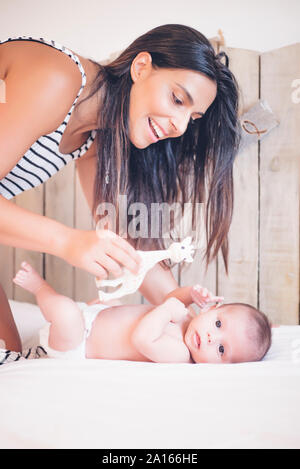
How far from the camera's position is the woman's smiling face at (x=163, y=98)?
3.25 feet

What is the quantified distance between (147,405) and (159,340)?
264 mm

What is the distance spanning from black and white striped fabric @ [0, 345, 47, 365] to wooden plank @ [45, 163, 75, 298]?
0.47 metres

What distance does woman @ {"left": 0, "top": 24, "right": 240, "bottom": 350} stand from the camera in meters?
0.85

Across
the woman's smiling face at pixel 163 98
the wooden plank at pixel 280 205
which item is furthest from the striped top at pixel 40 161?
the wooden plank at pixel 280 205

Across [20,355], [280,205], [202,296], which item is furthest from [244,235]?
[20,355]

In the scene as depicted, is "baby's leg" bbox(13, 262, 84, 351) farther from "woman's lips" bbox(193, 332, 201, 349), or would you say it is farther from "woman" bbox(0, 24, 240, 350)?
"woman's lips" bbox(193, 332, 201, 349)

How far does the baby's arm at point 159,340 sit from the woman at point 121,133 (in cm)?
12

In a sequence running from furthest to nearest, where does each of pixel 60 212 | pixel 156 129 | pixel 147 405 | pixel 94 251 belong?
pixel 60 212 → pixel 156 129 → pixel 94 251 → pixel 147 405

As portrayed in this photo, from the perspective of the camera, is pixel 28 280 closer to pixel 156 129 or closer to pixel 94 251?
pixel 94 251

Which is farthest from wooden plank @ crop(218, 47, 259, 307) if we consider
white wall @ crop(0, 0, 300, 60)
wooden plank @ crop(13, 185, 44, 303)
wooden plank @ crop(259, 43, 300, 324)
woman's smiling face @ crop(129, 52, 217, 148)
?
wooden plank @ crop(13, 185, 44, 303)

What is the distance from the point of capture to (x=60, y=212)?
1.50 m

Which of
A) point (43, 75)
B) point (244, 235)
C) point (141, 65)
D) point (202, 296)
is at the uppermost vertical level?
point (141, 65)

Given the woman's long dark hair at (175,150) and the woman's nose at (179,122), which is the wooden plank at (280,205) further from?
the woman's nose at (179,122)
